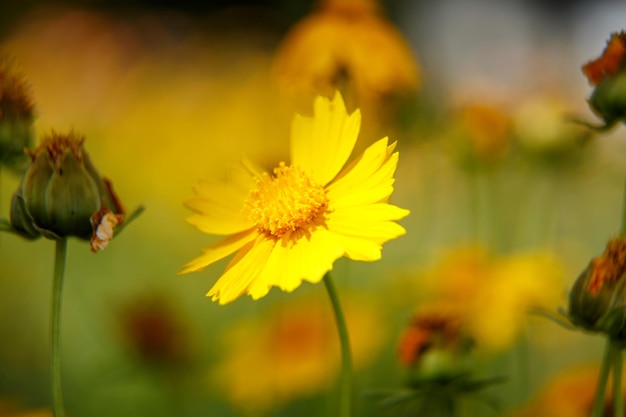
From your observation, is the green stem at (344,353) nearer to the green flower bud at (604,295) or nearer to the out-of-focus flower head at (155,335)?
the green flower bud at (604,295)

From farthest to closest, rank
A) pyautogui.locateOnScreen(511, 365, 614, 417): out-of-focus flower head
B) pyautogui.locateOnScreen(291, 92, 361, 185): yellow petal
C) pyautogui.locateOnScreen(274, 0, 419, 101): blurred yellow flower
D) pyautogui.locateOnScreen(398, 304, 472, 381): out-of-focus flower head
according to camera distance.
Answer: pyautogui.locateOnScreen(274, 0, 419, 101): blurred yellow flower
pyautogui.locateOnScreen(511, 365, 614, 417): out-of-focus flower head
pyautogui.locateOnScreen(398, 304, 472, 381): out-of-focus flower head
pyautogui.locateOnScreen(291, 92, 361, 185): yellow petal

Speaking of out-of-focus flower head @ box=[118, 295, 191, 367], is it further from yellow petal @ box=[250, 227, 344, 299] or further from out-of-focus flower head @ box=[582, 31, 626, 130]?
out-of-focus flower head @ box=[582, 31, 626, 130]

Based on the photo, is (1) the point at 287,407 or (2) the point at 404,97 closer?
(2) the point at 404,97

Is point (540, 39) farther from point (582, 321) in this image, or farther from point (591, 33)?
point (582, 321)

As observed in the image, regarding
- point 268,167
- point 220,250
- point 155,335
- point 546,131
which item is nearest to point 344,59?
point 268,167

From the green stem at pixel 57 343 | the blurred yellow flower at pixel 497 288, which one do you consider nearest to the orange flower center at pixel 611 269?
the green stem at pixel 57 343

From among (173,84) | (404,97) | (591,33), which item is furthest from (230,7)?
(404,97)

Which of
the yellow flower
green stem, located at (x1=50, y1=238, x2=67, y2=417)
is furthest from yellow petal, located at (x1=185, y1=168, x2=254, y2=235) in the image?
green stem, located at (x1=50, y1=238, x2=67, y2=417)
